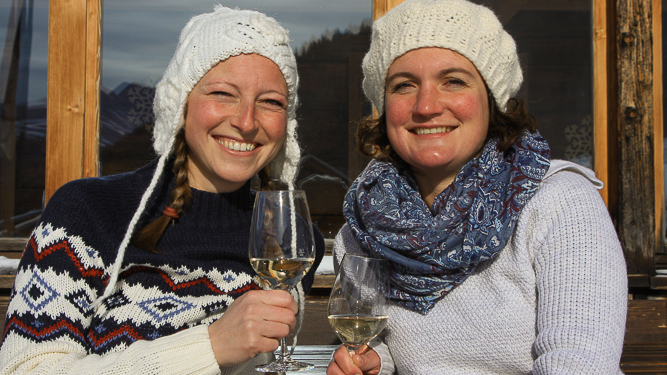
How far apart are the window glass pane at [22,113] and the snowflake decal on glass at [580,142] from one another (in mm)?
3636

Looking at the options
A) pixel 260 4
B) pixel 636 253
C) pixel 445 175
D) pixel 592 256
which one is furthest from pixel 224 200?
pixel 636 253

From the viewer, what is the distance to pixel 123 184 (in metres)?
2.11

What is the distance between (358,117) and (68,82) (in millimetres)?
1927

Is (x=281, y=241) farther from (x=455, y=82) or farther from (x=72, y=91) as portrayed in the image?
(x=72, y=91)

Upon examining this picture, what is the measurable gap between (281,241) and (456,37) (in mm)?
987

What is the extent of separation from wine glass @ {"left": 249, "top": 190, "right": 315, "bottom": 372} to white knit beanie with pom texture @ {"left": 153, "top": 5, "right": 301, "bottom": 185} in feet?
2.25

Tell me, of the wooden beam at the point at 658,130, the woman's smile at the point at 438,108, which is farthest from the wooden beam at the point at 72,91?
the wooden beam at the point at 658,130

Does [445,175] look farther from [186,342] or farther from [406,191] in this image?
[186,342]

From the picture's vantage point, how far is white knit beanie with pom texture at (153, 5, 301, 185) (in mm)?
2066

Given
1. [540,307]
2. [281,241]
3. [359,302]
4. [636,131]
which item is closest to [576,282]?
[540,307]

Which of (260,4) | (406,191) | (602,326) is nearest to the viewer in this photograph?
(602,326)

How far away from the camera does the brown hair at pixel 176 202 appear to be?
2.01m

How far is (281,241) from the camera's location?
62.1 inches

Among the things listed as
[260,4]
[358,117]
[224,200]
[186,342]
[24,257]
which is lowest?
[186,342]
